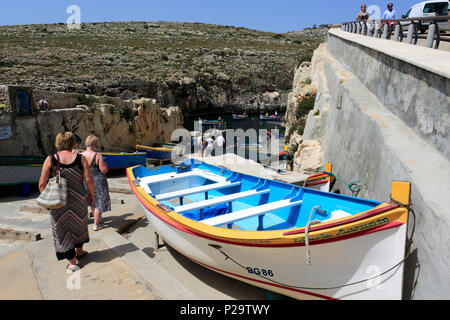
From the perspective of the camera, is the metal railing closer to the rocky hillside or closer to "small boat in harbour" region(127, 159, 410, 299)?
"small boat in harbour" region(127, 159, 410, 299)

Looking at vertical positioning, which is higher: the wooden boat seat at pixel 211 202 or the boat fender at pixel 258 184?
the boat fender at pixel 258 184

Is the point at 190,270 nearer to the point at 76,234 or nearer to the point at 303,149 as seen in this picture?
the point at 76,234

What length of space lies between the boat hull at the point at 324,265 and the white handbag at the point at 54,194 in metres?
1.73

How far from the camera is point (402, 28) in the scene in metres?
9.31

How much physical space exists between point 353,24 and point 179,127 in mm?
15405

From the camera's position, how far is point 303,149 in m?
11.2

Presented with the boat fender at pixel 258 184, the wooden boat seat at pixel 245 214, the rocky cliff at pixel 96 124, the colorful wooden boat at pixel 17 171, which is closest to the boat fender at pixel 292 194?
the wooden boat seat at pixel 245 214

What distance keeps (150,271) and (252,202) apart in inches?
114

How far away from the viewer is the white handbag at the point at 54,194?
11.3 ft

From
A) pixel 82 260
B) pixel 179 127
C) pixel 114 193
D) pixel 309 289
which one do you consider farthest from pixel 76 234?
pixel 179 127

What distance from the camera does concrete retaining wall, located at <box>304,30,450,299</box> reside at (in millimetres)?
3209

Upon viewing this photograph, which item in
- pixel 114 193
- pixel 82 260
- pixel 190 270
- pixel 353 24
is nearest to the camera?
pixel 82 260

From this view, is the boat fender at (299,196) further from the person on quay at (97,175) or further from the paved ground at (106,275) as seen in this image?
the person on quay at (97,175)

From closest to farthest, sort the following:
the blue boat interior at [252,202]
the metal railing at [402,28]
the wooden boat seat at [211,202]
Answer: the blue boat interior at [252,202], the wooden boat seat at [211,202], the metal railing at [402,28]
